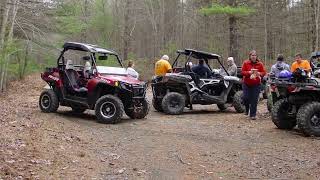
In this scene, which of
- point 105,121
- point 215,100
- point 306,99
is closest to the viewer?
point 306,99

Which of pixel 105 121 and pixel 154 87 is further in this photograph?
pixel 154 87

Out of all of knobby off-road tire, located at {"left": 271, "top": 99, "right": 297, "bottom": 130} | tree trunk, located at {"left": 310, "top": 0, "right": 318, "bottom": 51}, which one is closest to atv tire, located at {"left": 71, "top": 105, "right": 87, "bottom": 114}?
knobby off-road tire, located at {"left": 271, "top": 99, "right": 297, "bottom": 130}

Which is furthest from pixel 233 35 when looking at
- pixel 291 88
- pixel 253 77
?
pixel 291 88

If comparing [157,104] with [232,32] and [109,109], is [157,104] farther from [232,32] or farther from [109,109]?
[232,32]

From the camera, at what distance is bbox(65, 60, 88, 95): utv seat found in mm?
12688

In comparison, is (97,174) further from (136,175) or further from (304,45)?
(304,45)

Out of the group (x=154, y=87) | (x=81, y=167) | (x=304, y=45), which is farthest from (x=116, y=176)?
(x=304, y=45)

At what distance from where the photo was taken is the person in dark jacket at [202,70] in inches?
580

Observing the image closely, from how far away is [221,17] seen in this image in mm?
30359

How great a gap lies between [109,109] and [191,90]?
3.37 meters

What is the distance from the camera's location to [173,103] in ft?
46.0

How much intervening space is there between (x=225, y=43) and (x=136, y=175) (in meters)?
25.0

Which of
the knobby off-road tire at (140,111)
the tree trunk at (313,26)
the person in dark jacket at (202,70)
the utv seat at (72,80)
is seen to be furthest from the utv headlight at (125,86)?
the tree trunk at (313,26)

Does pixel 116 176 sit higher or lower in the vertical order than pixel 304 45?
lower
